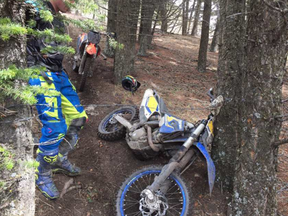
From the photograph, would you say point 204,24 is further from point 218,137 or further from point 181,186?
point 181,186

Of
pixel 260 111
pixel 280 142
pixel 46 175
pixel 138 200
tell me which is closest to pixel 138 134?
pixel 138 200

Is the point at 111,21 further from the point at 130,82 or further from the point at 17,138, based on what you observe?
the point at 17,138

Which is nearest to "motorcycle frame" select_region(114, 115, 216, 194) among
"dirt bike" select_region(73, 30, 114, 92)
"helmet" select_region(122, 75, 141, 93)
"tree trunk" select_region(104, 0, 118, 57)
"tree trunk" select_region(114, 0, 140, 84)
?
"helmet" select_region(122, 75, 141, 93)

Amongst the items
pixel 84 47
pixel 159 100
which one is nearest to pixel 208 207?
pixel 159 100

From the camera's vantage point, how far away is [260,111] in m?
2.56

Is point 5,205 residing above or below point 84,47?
below

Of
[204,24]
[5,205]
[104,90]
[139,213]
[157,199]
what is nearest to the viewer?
[5,205]

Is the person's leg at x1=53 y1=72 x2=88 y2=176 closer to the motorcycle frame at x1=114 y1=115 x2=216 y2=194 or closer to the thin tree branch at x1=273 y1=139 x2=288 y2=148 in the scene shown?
the motorcycle frame at x1=114 y1=115 x2=216 y2=194

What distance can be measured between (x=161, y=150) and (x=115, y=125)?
1.37m

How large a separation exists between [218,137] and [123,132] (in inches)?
63.3

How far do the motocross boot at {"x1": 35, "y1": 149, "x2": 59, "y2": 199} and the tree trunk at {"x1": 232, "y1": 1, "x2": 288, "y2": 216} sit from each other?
2288 millimetres

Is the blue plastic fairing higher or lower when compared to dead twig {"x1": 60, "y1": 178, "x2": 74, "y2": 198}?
higher

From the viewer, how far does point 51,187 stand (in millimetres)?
3201

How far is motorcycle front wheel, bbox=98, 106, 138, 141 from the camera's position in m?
4.21
